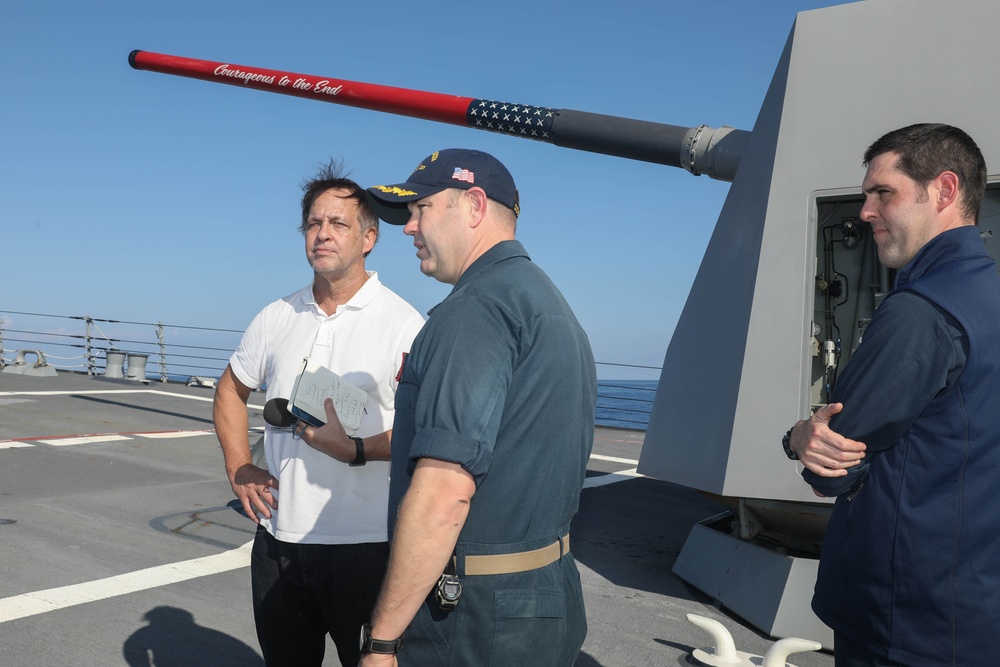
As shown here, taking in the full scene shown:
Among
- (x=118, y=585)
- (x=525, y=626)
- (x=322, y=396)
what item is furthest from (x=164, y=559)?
(x=525, y=626)

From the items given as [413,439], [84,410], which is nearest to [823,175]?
[413,439]

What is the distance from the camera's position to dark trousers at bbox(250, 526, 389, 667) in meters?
2.57

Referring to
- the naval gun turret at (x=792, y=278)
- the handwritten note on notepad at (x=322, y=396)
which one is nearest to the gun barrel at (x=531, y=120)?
the naval gun turret at (x=792, y=278)

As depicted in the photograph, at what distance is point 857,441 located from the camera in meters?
1.82

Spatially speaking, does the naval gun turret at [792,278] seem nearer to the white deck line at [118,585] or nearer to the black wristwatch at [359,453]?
the black wristwatch at [359,453]

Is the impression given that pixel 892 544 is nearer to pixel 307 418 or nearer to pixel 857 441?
pixel 857 441

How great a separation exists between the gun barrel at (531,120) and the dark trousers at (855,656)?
416 cm

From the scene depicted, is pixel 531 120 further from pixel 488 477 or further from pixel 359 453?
pixel 488 477

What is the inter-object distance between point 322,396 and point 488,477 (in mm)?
905

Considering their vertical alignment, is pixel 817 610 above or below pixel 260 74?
below

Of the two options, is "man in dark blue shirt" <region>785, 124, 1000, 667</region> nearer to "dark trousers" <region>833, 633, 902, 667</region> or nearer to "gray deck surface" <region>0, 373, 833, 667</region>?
"dark trousers" <region>833, 633, 902, 667</region>

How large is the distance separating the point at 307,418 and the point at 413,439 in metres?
0.82

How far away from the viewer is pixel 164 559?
5207 millimetres

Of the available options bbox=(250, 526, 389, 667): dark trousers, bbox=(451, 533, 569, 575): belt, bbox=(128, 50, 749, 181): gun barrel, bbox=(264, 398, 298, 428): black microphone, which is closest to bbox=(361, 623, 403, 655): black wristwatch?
bbox=(451, 533, 569, 575): belt
